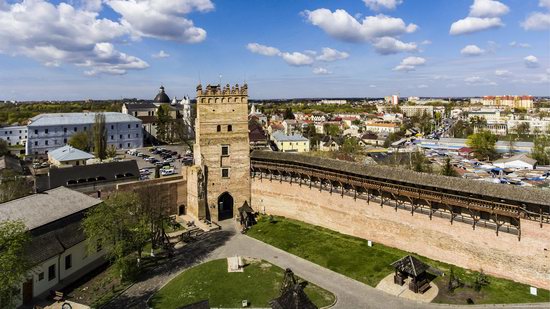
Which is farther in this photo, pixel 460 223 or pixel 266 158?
pixel 266 158

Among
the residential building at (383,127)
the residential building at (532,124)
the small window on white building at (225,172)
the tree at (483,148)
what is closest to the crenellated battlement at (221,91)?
the small window on white building at (225,172)

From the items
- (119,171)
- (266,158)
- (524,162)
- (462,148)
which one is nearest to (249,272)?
(266,158)

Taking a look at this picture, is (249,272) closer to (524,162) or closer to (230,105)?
(230,105)

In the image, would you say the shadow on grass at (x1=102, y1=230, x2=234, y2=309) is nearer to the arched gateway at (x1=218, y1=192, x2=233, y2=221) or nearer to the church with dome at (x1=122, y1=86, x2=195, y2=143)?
the arched gateway at (x1=218, y1=192, x2=233, y2=221)

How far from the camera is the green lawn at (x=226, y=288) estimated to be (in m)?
21.0

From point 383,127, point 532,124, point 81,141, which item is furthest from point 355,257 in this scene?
point 532,124

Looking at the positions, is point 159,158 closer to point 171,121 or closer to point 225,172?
point 171,121

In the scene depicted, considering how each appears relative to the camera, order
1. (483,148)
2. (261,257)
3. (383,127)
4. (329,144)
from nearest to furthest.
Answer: (261,257) → (483,148) → (329,144) → (383,127)

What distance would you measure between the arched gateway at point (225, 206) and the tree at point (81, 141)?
153 feet

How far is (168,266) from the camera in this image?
26109 mm

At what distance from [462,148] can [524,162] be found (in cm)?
2350

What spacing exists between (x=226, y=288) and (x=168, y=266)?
227 inches

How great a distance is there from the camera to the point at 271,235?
102 feet

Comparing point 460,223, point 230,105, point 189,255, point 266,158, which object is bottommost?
point 189,255
